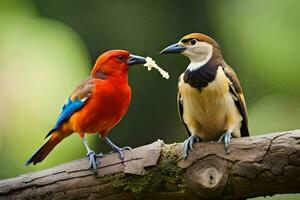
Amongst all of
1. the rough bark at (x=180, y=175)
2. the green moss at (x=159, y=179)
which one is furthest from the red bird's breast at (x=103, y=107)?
the green moss at (x=159, y=179)

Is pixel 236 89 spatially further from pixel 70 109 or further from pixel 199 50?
pixel 70 109

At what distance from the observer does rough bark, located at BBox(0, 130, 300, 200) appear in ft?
15.2

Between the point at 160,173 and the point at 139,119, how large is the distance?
655 centimetres

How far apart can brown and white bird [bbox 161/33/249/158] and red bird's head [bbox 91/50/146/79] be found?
0.37 meters

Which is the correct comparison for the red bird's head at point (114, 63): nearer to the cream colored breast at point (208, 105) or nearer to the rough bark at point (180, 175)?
the cream colored breast at point (208, 105)

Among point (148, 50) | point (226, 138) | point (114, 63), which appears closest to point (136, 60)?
point (114, 63)

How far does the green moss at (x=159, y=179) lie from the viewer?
4.84 metres

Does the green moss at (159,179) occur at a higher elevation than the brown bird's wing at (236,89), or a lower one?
lower

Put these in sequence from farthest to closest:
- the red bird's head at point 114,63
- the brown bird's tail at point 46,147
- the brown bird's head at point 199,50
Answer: the brown bird's tail at point 46,147 → the red bird's head at point 114,63 → the brown bird's head at point 199,50

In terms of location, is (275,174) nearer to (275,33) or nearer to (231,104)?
(231,104)

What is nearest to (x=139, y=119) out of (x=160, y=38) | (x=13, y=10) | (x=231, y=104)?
(x=160, y=38)

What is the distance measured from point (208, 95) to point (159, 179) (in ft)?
1.98

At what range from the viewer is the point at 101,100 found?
5.41 m

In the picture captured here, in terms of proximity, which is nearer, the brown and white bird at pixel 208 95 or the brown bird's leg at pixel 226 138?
the brown bird's leg at pixel 226 138
